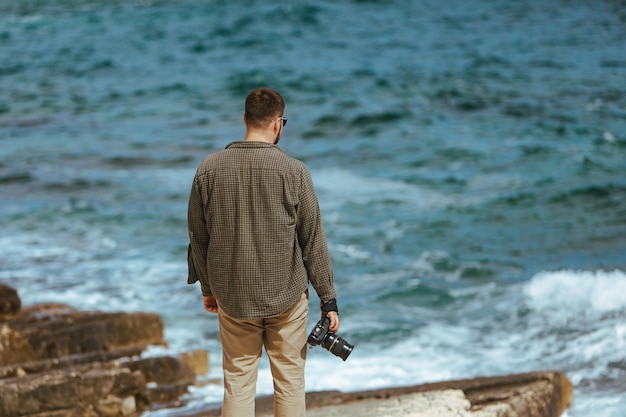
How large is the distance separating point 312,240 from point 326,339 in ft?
1.47

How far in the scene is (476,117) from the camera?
1956 cm

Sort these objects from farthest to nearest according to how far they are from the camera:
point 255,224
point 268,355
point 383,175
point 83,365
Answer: point 383,175 < point 83,365 < point 268,355 < point 255,224

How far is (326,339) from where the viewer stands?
4.37 metres

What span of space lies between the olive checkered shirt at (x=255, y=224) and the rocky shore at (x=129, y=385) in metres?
1.54

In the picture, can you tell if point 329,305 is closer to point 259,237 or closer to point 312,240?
point 312,240

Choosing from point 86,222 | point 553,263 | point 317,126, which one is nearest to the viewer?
point 553,263

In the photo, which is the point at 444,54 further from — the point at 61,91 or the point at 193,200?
the point at 193,200

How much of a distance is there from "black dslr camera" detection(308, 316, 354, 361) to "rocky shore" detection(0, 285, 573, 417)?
3.83ft

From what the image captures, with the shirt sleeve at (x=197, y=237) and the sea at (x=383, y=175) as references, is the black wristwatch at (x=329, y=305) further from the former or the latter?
the sea at (x=383, y=175)

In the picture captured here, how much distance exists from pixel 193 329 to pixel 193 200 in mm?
4951

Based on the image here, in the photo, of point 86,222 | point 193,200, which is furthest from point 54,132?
point 193,200

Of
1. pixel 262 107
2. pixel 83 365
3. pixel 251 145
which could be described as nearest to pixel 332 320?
pixel 251 145

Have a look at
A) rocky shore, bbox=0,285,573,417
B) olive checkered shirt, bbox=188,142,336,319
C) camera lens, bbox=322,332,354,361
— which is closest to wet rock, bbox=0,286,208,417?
rocky shore, bbox=0,285,573,417

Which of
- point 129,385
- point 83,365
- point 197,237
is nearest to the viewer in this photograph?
point 197,237
